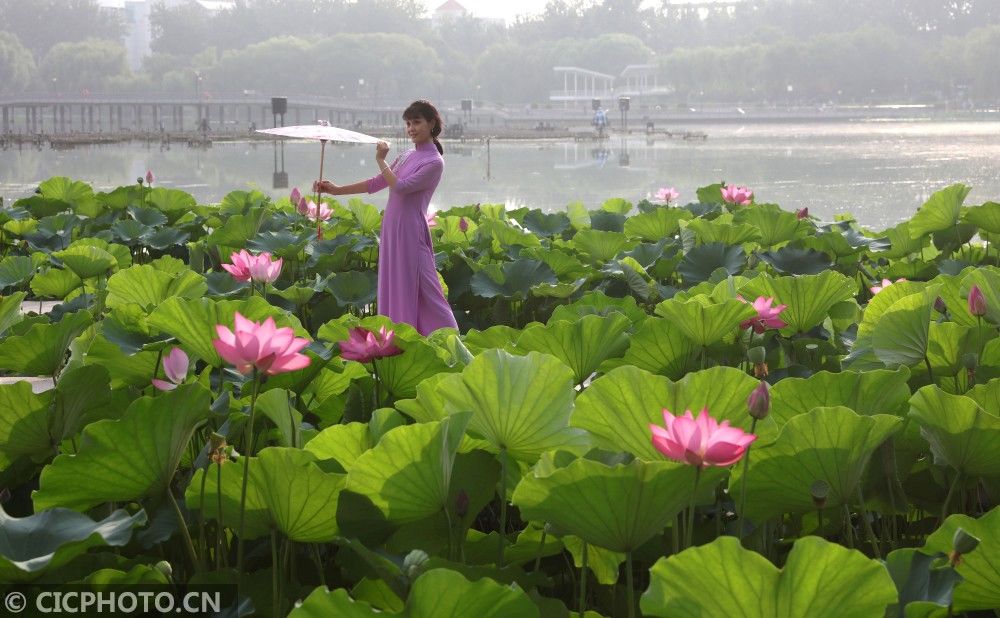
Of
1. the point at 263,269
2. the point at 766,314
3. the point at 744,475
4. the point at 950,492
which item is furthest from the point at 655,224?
the point at 744,475

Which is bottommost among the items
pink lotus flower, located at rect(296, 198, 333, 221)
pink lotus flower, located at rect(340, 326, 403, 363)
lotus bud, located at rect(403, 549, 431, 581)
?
lotus bud, located at rect(403, 549, 431, 581)

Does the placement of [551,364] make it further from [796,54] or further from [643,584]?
[796,54]

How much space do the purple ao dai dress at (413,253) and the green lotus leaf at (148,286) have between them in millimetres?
1523

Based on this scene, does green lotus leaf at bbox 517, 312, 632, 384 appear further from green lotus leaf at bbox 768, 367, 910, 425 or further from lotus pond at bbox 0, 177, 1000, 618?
green lotus leaf at bbox 768, 367, 910, 425

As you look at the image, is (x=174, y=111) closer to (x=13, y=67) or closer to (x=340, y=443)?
(x=13, y=67)

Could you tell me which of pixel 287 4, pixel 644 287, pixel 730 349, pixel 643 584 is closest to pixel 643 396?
pixel 643 584

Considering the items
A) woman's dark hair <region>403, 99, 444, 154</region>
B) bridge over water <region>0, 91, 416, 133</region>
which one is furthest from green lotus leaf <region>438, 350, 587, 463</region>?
bridge over water <region>0, 91, 416, 133</region>

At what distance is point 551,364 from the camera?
4.06 feet

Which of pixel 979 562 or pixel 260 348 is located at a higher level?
pixel 260 348

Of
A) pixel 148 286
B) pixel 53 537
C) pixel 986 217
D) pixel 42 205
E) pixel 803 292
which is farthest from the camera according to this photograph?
pixel 42 205

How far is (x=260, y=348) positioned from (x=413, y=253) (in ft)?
8.59

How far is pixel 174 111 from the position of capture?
166ft

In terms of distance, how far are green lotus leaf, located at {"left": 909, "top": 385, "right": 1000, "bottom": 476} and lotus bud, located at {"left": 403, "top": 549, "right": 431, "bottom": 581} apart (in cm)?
56

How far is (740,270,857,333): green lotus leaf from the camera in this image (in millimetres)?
2018
